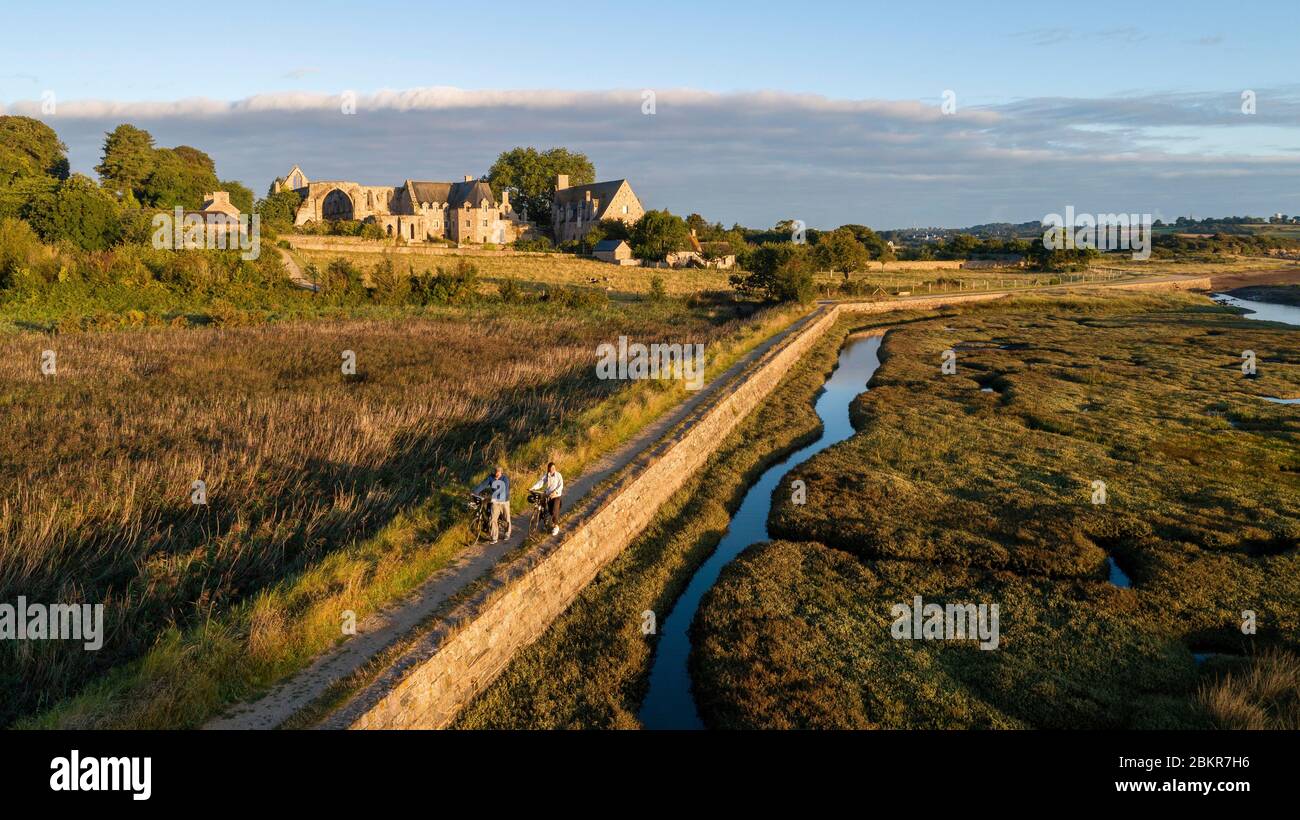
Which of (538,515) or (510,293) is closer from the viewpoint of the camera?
(538,515)

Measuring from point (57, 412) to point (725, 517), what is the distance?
52.5 ft

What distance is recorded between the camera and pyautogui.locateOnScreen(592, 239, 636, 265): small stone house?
7856 centimetres

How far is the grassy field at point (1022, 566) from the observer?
9859mm

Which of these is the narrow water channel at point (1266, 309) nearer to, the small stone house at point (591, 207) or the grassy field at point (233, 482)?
the grassy field at point (233, 482)

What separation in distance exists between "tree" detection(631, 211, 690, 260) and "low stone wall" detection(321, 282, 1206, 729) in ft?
204

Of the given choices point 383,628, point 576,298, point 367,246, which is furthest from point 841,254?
point 383,628

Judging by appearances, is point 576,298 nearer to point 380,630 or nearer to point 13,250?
point 13,250

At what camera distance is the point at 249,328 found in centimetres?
3541

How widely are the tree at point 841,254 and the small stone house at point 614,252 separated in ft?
62.2

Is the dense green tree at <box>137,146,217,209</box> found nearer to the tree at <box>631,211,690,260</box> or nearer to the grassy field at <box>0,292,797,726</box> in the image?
the tree at <box>631,211,690,260</box>

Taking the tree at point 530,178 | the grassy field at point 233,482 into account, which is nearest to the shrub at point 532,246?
the tree at point 530,178

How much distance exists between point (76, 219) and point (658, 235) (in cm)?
4998

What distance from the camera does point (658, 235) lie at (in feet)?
267
